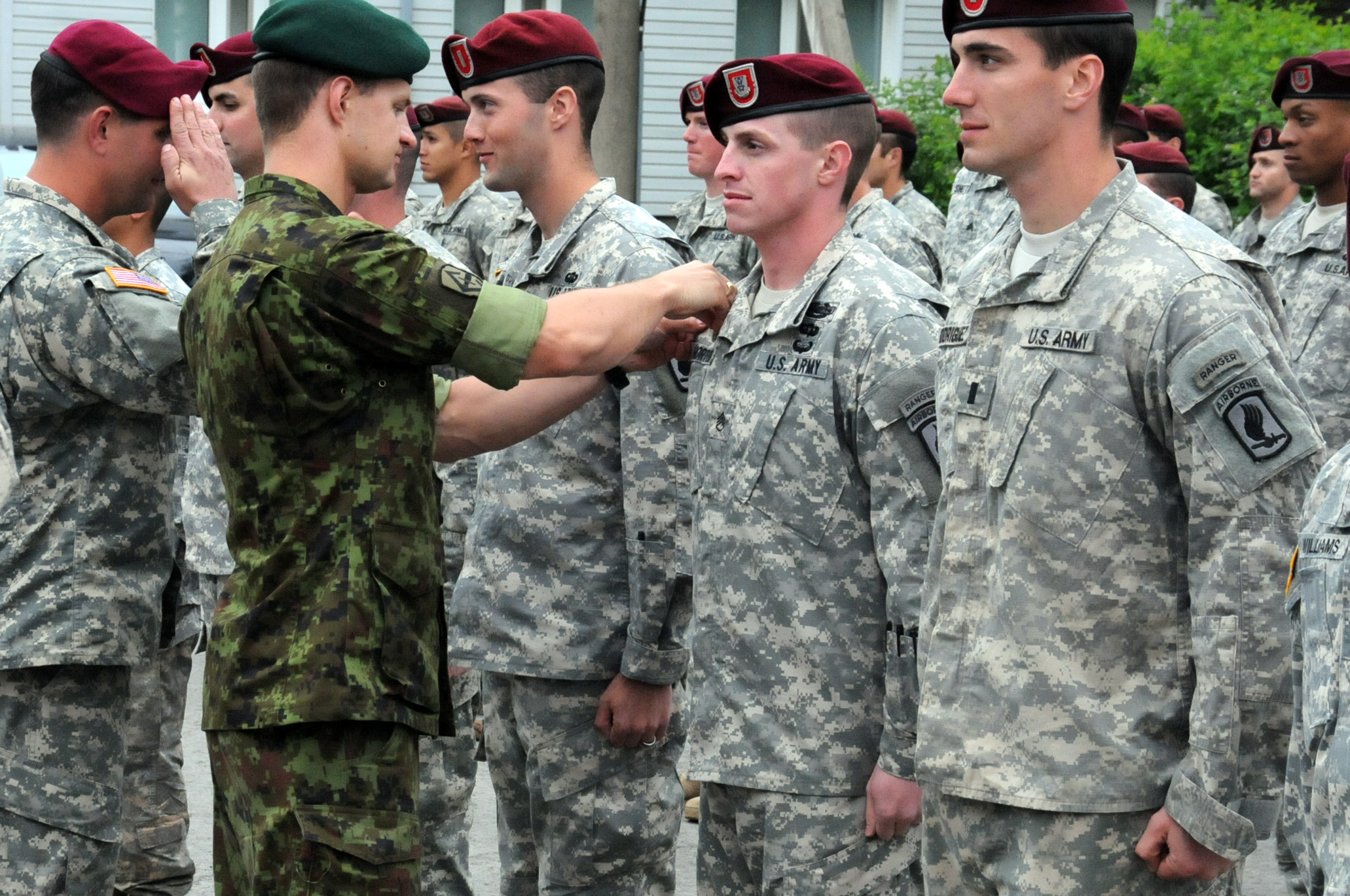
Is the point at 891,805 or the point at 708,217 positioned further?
the point at 708,217

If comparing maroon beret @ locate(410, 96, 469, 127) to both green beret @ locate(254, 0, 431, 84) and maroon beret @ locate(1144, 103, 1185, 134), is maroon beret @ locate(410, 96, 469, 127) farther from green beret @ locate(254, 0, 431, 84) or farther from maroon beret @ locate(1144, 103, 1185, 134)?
green beret @ locate(254, 0, 431, 84)

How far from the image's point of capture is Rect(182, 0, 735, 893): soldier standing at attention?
279 centimetres

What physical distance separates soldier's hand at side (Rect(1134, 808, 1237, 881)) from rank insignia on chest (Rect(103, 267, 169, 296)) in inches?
97.6

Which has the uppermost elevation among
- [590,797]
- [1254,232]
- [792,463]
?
[792,463]

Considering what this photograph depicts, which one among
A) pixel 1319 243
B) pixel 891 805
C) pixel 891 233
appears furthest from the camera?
pixel 891 233

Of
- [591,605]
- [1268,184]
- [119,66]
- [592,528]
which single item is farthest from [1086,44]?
[1268,184]

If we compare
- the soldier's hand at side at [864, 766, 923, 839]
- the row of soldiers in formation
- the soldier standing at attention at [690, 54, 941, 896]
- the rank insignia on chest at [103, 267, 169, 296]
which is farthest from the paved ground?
the soldier's hand at side at [864, 766, 923, 839]

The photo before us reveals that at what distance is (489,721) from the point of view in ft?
14.1

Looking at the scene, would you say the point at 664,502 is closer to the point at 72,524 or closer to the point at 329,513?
the point at 329,513

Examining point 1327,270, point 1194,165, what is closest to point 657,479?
point 1327,270

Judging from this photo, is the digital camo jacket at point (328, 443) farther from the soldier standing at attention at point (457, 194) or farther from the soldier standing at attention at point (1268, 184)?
the soldier standing at attention at point (1268, 184)

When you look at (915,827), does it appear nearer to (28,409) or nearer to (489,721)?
(489,721)

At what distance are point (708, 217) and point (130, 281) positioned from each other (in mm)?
5382

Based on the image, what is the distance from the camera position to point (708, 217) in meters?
8.81
